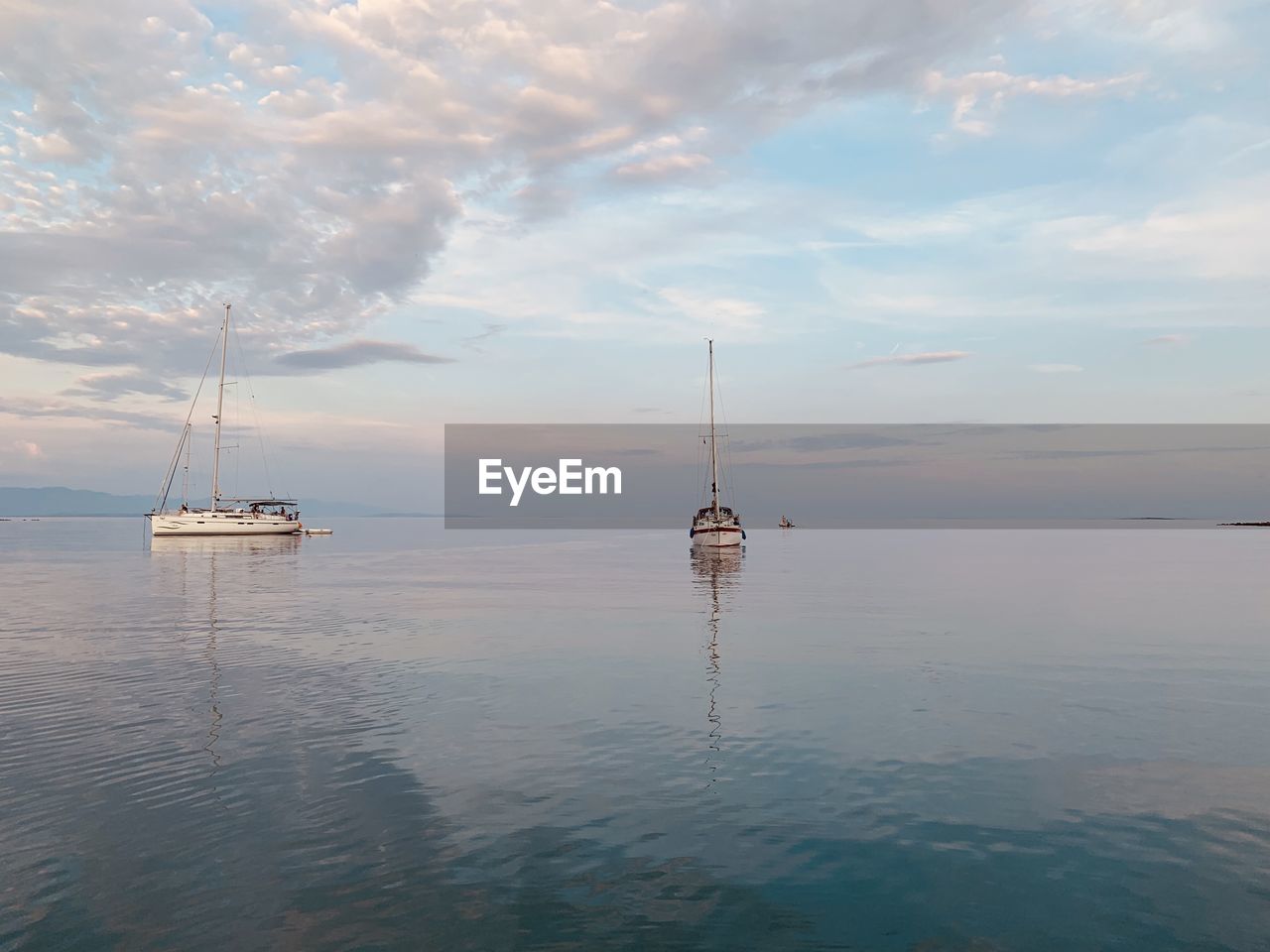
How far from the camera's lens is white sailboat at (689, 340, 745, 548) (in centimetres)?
10262

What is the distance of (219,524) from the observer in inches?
5177

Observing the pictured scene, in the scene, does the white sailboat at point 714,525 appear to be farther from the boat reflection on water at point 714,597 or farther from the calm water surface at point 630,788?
the calm water surface at point 630,788

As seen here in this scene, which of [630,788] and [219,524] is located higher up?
[219,524]

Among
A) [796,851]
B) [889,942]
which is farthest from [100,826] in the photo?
[889,942]

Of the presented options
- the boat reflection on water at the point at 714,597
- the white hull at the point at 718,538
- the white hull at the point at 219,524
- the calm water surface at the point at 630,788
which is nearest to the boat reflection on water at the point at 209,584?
the calm water surface at the point at 630,788

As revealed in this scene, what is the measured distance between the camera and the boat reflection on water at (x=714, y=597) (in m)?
17.6

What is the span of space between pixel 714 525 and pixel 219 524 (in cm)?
8120

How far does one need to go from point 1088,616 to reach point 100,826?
4282cm

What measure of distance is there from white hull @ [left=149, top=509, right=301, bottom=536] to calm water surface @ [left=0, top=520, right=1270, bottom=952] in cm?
10127

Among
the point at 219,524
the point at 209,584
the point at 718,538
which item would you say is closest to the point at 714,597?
the point at 209,584

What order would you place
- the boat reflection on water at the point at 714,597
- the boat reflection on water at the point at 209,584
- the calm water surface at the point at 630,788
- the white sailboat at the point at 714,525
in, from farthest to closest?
the white sailboat at the point at 714,525, the boat reflection on water at the point at 209,584, the boat reflection on water at the point at 714,597, the calm water surface at the point at 630,788

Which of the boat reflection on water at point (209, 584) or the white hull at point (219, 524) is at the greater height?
the white hull at point (219, 524)

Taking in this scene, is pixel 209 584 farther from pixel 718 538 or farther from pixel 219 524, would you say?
pixel 219 524

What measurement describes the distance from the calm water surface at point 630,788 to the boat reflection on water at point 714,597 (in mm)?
A: 217
